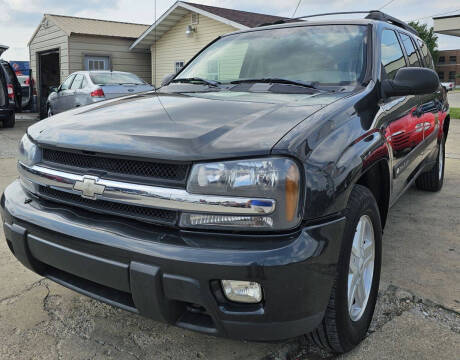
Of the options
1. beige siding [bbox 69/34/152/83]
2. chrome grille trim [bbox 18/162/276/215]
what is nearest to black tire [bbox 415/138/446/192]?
chrome grille trim [bbox 18/162/276/215]

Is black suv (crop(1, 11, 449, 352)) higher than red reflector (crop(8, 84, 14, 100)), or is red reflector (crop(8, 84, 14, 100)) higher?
black suv (crop(1, 11, 449, 352))

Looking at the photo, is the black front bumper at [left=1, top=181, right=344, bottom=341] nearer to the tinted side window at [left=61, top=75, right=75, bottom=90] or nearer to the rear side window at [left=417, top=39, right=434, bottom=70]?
the rear side window at [left=417, top=39, right=434, bottom=70]

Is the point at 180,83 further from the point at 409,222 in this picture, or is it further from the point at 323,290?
the point at 409,222

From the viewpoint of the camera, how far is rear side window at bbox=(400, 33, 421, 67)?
3596mm

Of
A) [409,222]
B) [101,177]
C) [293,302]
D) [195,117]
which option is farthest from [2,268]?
[409,222]

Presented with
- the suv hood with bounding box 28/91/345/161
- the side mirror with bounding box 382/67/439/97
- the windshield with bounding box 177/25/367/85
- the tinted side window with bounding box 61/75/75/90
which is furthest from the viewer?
the tinted side window with bounding box 61/75/75/90

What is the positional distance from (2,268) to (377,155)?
254cm

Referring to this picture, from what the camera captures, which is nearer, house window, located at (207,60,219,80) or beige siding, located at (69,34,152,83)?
house window, located at (207,60,219,80)

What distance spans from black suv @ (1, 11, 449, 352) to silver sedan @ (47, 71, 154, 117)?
7.78 meters

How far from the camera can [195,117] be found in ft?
6.61

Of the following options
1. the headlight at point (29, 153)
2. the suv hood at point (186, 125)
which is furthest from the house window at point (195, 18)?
the headlight at point (29, 153)

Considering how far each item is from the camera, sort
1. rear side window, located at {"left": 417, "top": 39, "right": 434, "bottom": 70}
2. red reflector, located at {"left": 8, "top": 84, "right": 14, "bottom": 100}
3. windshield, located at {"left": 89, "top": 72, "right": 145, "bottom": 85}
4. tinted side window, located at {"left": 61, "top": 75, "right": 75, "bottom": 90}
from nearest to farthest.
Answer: rear side window, located at {"left": 417, "top": 39, "right": 434, "bottom": 70} < windshield, located at {"left": 89, "top": 72, "right": 145, "bottom": 85} < tinted side window, located at {"left": 61, "top": 75, "right": 75, "bottom": 90} < red reflector, located at {"left": 8, "top": 84, "right": 14, "bottom": 100}

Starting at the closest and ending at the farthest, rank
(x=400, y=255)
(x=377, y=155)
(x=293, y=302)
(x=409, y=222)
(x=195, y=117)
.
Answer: (x=293, y=302), (x=195, y=117), (x=377, y=155), (x=400, y=255), (x=409, y=222)

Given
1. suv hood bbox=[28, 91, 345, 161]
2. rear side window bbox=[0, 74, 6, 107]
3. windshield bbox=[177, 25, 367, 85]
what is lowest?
rear side window bbox=[0, 74, 6, 107]
